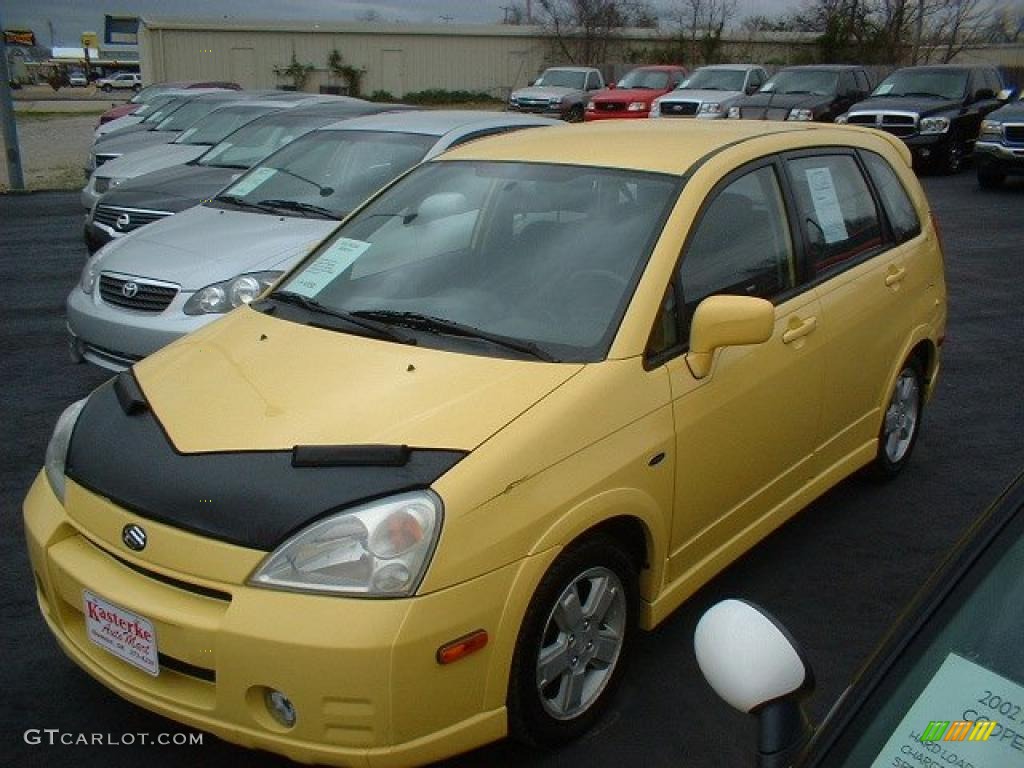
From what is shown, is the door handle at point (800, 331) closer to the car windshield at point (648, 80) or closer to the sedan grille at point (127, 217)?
the sedan grille at point (127, 217)

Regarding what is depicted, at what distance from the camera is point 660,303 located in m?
3.25

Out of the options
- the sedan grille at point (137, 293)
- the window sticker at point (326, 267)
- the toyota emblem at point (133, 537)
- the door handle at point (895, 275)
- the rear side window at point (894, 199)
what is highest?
the rear side window at point (894, 199)

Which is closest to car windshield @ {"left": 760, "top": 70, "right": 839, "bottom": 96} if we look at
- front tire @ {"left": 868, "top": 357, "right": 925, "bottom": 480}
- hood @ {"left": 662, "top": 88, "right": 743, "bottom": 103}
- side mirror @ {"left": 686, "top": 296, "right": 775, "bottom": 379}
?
hood @ {"left": 662, "top": 88, "right": 743, "bottom": 103}

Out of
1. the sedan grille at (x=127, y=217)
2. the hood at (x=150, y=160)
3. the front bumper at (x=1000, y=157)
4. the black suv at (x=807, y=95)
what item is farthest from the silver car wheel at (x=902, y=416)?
the black suv at (x=807, y=95)

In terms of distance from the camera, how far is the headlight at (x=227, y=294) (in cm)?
573

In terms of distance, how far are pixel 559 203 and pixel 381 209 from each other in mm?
904

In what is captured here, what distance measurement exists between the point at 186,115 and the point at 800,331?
1354 centimetres

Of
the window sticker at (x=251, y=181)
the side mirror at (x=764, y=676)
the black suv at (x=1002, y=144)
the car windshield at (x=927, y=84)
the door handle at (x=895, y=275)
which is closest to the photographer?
the side mirror at (x=764, y=676)

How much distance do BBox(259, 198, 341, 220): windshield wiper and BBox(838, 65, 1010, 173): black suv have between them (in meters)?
13.5

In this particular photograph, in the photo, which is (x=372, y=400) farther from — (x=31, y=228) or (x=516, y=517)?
(x=31, y=228)

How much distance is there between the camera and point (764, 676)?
1631 millimetres

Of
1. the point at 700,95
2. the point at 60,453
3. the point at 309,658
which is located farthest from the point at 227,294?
the point at 700,95

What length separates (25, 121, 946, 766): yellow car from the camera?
2.53 m

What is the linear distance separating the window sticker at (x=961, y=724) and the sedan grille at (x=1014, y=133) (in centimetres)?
1572
